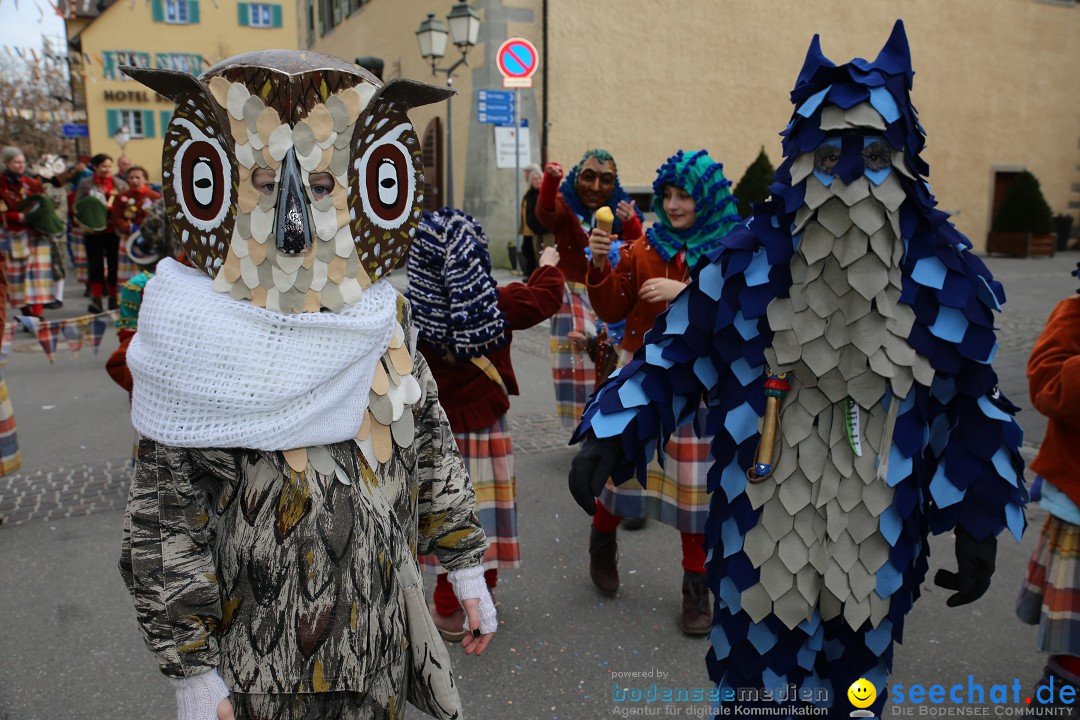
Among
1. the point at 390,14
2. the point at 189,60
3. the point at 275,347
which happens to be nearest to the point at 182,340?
the point at 275,347

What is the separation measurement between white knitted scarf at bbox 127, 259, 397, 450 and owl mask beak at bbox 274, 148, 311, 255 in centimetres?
13

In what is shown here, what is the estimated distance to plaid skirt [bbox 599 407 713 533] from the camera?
10.3ft

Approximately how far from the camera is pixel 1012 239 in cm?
1850

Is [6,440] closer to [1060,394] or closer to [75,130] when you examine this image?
[1060,394]

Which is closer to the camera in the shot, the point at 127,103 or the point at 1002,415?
the point at 1002,415

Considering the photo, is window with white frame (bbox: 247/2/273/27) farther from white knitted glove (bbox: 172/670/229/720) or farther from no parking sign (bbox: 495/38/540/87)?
white knitted glove (bbox: 172/670/229/720)

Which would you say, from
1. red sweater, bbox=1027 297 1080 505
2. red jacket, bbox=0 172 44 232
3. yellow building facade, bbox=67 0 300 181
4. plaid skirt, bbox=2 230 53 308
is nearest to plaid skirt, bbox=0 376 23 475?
red sweater, bbox=1027 297 1080 505

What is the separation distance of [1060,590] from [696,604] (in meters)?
1.24

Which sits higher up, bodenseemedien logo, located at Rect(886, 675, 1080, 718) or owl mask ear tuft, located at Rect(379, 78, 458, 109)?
owl mask ear tuft, located at Rect(379, 78, 458, 109)

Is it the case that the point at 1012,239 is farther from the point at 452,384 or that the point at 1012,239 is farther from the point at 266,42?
the point at 266,42

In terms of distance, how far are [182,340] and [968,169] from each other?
21429mm

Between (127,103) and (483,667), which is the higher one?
(127,103)

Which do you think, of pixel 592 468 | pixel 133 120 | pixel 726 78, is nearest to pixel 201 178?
pixel 592 468

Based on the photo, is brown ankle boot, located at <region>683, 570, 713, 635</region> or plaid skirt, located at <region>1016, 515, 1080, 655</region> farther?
brown ankle boot, located at <region>683, 570, 713, 635</region>
